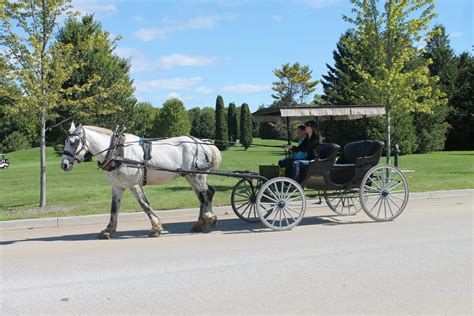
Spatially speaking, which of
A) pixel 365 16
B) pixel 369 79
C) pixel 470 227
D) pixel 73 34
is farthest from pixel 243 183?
pixel 73 34

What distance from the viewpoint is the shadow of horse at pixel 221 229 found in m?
8.62

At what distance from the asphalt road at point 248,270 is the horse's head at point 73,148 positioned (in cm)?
134

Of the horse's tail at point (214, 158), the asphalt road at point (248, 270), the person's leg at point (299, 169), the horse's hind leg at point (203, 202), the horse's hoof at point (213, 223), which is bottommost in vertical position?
the asphalt road at point (248, 270)

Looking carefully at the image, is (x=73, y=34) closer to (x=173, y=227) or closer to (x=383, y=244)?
(x=173, y=227)

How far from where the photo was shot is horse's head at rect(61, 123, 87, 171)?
8.16 meters

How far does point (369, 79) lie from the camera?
16.3m

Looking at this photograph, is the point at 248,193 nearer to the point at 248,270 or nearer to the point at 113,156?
the point at 113,156

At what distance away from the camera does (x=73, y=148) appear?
823 cm

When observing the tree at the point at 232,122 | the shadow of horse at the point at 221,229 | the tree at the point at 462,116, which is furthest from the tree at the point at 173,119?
the shadow of horse at the point at 221,229

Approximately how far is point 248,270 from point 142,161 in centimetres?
342

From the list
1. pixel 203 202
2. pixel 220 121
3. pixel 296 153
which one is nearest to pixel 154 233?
pixel 203 202

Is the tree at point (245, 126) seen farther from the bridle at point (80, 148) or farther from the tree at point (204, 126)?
the bridle at point (80, 148)

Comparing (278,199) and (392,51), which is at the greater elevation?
(392,51)

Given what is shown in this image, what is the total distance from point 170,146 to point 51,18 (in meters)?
5.72
